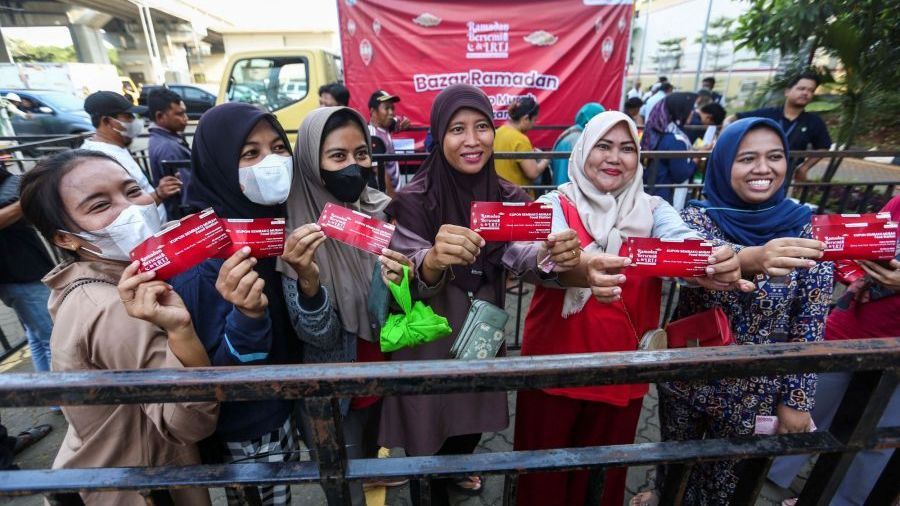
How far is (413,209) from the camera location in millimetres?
1758

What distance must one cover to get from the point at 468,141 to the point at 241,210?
35.0 inches

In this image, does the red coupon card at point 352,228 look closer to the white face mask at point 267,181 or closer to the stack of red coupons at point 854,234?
the white face mask at point 267,181

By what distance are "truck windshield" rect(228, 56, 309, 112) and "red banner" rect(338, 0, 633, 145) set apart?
3.98 ft

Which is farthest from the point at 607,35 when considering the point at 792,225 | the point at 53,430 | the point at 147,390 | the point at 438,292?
the point at 53,430

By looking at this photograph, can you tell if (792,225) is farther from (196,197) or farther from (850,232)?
(196,197)

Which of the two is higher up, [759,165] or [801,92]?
[801,92]

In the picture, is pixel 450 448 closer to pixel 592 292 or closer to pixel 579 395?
pixel 579 395

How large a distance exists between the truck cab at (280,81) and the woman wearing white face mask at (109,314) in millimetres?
5783

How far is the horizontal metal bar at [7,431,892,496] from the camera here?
3.15 feet

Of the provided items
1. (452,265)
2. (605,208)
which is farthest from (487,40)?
(452,265)

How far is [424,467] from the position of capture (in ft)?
3.29

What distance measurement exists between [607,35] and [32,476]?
6.60 meters

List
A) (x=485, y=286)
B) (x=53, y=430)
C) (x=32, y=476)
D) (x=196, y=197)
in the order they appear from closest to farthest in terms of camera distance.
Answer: (x=32, y=476), (x=196, y=197), (x=485, y=286), (x=53, y=430)

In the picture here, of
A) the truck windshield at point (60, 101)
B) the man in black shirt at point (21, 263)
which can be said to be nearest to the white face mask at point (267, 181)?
the man in black shirt at point (21, 263)
